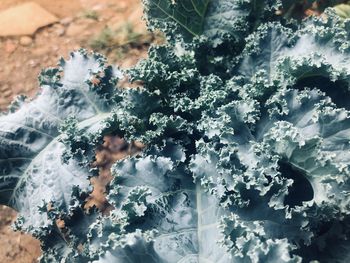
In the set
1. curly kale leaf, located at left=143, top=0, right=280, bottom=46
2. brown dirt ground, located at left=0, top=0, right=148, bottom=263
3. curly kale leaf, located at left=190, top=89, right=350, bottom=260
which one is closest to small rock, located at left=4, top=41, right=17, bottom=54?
brown dirt ground, located at left=0, top=0, right=148, bottom=263

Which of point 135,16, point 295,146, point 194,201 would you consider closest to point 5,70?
point 135,16

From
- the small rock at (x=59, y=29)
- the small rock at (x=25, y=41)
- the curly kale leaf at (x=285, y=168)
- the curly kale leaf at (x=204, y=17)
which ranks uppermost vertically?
the curly kale leaf at (x=204, y=17)

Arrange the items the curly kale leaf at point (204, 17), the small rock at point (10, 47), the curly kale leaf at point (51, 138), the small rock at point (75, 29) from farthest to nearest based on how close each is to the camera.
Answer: the small rock at point (75, 29), the small rock at point (10, 47), the curly kale leaf at point (204, 17), the curly kale leaf at point (51, 138)

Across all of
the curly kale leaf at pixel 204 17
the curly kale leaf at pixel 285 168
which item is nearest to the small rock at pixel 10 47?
the curly kale leaf at pixel 204 17

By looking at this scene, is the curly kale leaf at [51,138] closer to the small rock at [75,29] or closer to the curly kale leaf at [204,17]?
the curly kale leaf at [204,17]

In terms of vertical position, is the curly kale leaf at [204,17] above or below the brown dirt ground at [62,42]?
above

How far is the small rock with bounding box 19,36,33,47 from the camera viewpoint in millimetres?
4332

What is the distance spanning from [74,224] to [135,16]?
207cm

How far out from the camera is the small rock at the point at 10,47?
430 cm

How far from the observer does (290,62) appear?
285cm

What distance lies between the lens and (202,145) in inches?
108

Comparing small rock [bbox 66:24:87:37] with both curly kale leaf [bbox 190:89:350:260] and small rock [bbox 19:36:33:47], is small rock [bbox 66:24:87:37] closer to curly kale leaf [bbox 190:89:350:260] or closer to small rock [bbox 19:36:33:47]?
small rock [bbox 19:36:33:47]

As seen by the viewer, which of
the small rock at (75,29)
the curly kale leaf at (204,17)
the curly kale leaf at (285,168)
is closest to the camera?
the curly kale leaf at (285,168)

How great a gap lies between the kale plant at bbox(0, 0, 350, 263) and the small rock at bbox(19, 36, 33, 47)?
4.32 feet
